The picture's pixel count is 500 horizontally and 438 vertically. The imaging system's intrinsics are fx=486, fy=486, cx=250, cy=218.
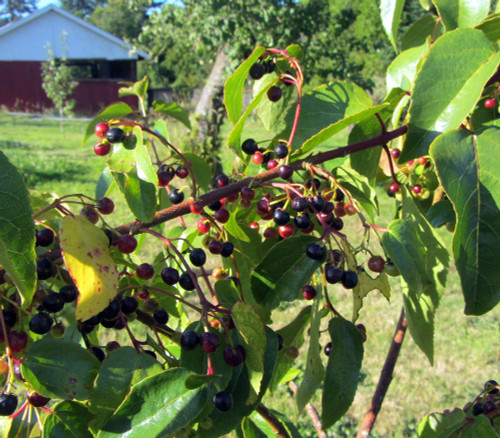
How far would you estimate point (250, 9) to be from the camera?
8.01m

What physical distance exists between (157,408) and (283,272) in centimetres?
27

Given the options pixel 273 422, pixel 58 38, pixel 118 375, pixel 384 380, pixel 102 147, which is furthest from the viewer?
pixel 58 38

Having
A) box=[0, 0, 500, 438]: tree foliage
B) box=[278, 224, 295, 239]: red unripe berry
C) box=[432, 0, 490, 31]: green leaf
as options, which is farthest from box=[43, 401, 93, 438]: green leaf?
box=[432, 0, 490, 31]: green leaf

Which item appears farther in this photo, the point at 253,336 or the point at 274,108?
the point at 274,108

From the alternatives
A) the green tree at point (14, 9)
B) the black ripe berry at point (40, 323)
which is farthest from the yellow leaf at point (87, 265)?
the green tree at point (14, 9)

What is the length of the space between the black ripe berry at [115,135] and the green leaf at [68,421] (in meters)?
0.44

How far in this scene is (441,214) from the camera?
103 cm

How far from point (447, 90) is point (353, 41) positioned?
10.5m

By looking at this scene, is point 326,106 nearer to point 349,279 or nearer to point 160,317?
point 349,279

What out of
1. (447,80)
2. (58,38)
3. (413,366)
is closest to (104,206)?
(447,80)

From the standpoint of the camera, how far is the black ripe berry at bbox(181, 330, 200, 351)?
719 mm

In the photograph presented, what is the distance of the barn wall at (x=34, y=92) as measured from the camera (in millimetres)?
23500

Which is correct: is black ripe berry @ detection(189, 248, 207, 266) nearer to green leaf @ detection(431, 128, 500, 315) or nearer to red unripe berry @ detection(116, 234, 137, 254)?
red unripe berry @ detection(116, 234, 137, 254)

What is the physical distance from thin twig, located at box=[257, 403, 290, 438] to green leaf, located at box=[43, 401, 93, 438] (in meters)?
0.48
